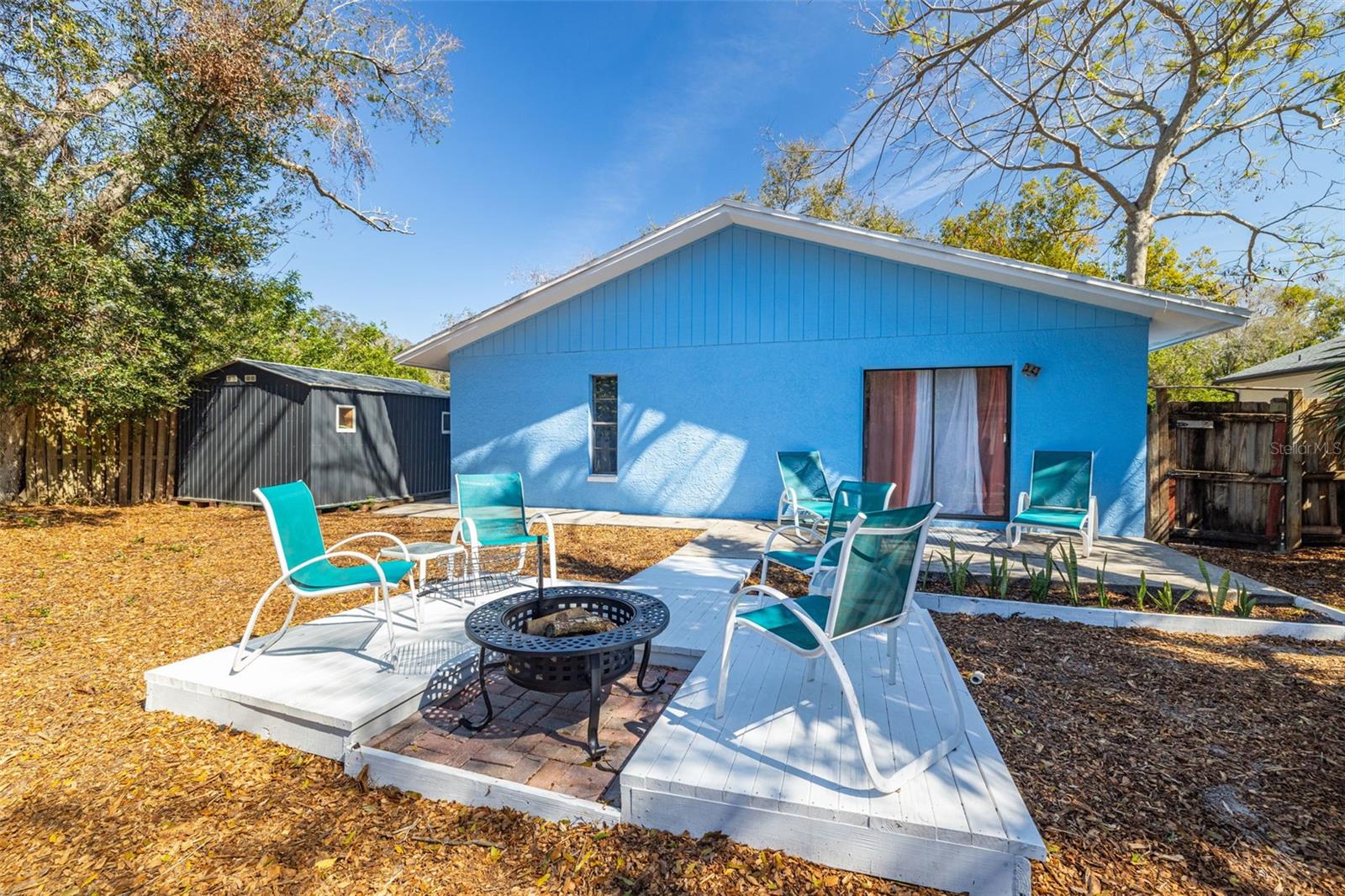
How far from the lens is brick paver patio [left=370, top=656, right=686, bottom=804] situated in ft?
7.27

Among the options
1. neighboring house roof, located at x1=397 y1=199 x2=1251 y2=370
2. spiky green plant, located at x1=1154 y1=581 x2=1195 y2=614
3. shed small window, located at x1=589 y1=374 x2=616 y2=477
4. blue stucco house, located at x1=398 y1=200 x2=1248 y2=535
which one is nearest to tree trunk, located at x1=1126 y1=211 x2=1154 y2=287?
neighboring house roof, located at x1=397 y1=199 x2=1251 y2=370

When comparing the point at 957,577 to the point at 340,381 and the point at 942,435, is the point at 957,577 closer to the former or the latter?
the point at 942,435

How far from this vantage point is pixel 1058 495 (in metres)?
6.65

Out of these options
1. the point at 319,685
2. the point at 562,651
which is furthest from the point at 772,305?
the point at 319,685

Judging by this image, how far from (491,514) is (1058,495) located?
249 inches

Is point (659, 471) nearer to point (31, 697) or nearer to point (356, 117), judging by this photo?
point (31, 697)

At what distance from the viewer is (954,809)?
178 centimetres

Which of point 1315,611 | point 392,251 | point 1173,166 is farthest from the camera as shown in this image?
point 392,251

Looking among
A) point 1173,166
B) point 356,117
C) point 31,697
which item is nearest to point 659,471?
point 31,697

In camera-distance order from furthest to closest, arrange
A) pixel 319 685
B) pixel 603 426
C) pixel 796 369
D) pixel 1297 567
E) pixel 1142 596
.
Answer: pixel 603 426
pixel 796 369
pixel 1297 567
pixel 1142 596
pixel 319 685

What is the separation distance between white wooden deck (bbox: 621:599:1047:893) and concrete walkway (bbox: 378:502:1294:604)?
10.5 feet

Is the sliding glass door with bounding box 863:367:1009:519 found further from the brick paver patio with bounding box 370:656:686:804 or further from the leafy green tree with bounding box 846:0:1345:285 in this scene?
the brick paver patio with bounding box 370:656:686:804

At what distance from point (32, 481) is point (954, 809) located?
13519 mm

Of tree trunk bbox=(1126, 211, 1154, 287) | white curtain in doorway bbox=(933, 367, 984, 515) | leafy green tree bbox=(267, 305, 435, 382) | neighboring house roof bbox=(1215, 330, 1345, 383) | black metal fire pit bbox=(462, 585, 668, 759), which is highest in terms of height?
tree trunk bbox=(1126, 211, 1154, 287)
